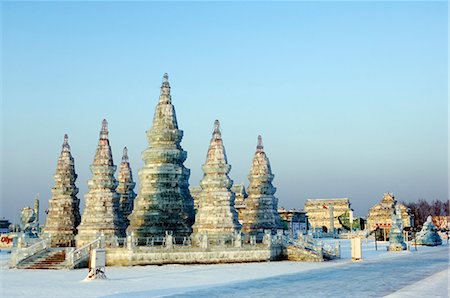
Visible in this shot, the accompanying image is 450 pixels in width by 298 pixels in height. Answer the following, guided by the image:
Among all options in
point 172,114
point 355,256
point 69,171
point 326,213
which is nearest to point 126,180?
point 69,171

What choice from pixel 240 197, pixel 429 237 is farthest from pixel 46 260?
pixel 240 197

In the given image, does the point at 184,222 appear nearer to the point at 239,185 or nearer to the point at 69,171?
the point at 69,171

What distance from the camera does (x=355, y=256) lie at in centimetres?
4269

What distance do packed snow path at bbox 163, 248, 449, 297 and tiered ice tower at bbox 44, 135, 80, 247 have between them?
27194mm

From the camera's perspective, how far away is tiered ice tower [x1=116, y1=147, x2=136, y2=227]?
5672cm

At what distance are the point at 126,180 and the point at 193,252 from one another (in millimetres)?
19147

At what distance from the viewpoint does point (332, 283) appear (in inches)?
1049

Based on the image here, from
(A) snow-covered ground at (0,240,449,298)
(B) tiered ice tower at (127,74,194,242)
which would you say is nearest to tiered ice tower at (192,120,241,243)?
(B) tiered ice tower at (127,74,194,242)

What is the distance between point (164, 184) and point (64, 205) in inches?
505

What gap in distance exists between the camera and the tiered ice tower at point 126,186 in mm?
56719

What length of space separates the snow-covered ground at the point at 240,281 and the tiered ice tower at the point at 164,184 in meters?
7.03

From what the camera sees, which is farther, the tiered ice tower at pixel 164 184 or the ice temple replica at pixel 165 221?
the tiered ice tower at pixel 164 184

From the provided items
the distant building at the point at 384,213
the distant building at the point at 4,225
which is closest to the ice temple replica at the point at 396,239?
the distant building at the point at 384,213

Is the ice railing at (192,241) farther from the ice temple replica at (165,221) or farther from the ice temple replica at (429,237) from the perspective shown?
the ice temple replica at (429,237)
